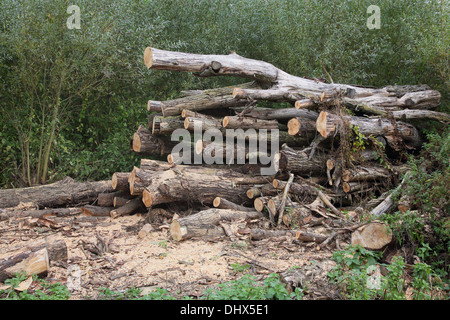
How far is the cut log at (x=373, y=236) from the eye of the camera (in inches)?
196

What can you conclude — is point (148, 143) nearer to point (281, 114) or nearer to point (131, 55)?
point (131, 55)

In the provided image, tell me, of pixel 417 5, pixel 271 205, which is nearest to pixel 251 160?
pixel 271 205

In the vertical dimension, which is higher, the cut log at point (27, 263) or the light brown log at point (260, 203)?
the light brown log at point (260, 203)

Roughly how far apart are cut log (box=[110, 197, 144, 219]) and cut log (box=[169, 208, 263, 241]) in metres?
1.58

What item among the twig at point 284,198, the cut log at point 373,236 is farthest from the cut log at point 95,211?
the cut log at point 373,236

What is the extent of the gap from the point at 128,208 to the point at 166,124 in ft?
5.45

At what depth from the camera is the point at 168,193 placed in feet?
22.6

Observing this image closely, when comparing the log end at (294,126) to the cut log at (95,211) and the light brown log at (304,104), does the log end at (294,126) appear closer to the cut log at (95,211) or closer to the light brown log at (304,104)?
the light brown log at (304,104)

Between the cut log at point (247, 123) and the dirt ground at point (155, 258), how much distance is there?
81.1 inches

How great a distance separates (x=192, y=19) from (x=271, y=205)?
5783 mm

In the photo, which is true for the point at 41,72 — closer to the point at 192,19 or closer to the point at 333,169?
the point at 192,19

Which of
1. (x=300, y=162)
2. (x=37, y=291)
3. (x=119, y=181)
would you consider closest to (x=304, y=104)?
(x=300, y=162)

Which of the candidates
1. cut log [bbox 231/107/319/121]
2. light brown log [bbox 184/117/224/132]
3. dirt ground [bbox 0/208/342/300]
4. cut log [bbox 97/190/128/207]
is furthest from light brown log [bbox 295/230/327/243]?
cut log [bbox 97/190/128/207]

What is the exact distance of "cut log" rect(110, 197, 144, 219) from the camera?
7.35 metres
